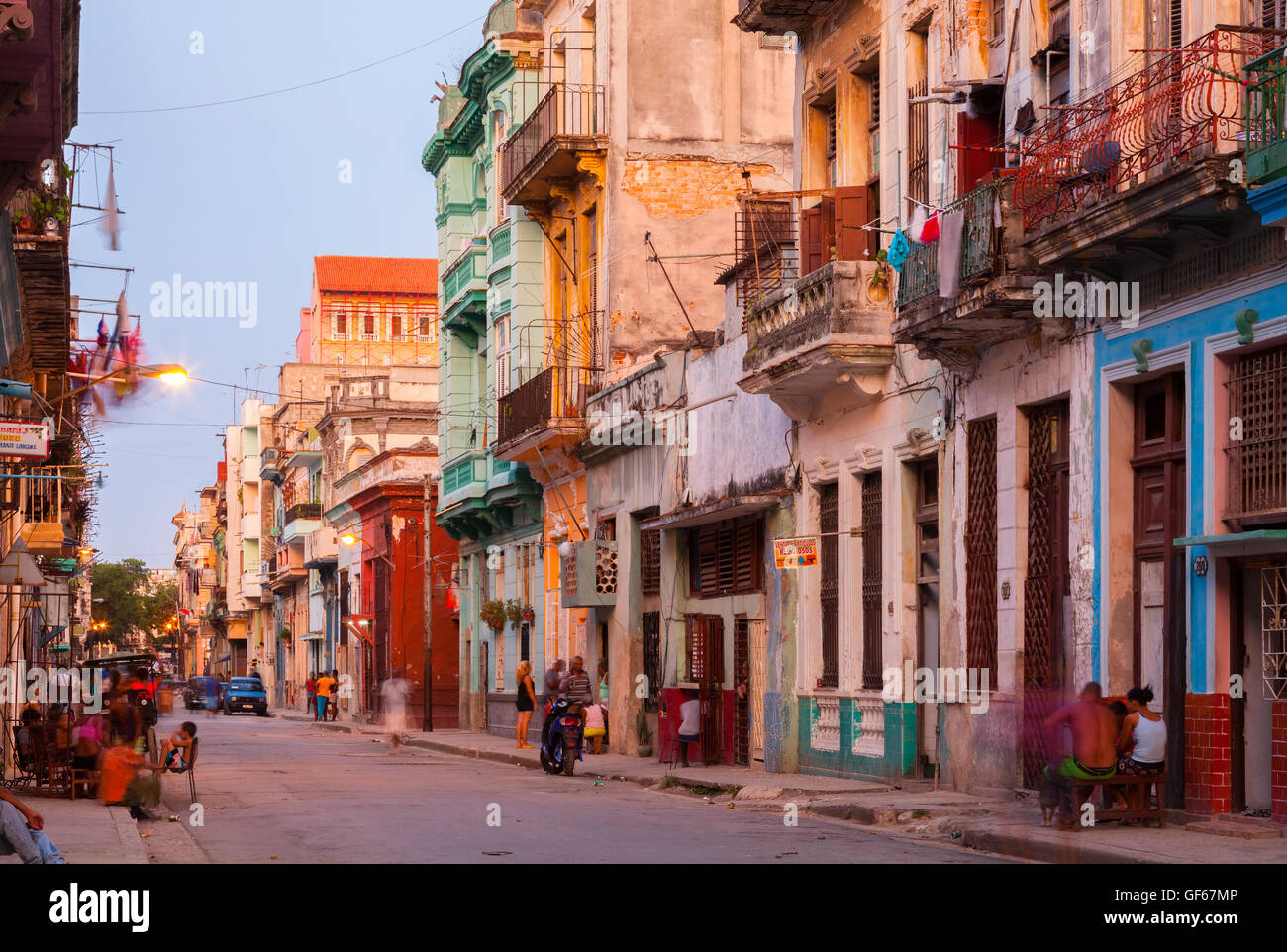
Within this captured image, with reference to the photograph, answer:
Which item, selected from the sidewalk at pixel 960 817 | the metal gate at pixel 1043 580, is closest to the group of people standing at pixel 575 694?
the sidewalk at pixel 960 817

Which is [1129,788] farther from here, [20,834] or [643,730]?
[643,730]

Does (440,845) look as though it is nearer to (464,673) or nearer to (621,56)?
(621,56)

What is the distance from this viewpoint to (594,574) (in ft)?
112

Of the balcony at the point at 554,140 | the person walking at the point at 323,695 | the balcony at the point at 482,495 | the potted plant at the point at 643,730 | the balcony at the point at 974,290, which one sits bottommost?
the person walking at the point at 323,695

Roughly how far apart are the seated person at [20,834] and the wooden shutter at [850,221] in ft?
48.8

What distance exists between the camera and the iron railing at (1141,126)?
1606 centimetres

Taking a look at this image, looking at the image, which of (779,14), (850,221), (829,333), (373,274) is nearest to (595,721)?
(850,221)

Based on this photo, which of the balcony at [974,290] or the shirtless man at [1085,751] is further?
the balcony at [974,290]

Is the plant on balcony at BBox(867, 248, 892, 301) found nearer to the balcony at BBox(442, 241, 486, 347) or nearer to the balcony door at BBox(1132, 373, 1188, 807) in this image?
the balcony door at BBox(1132, 373, 1188, 807)

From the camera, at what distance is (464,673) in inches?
1886

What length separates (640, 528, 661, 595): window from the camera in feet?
108

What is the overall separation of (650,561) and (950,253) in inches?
558

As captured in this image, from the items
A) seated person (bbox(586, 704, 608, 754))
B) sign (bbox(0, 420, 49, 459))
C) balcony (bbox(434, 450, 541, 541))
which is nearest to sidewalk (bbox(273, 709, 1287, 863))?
seated person (bbox(586, 704, 608, 754))

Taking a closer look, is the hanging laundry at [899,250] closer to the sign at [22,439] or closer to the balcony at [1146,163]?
the balcony at [1146,163]
